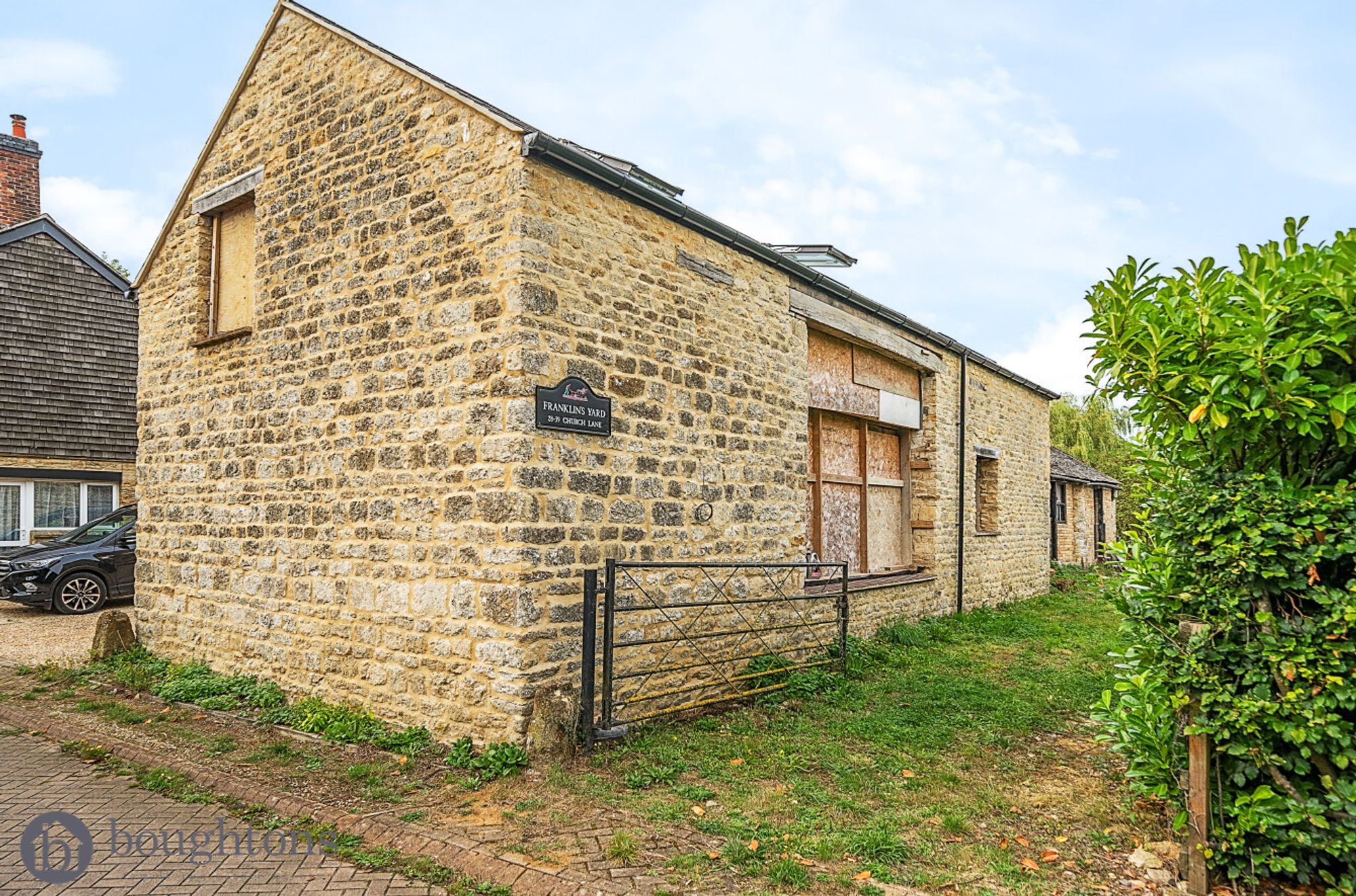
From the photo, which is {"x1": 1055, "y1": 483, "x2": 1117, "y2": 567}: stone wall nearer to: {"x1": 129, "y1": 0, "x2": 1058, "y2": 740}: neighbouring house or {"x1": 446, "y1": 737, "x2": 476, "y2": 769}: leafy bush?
{"x1": 129, "y1": 0, "x2": 1058, "y2": 740}: neighbouring house

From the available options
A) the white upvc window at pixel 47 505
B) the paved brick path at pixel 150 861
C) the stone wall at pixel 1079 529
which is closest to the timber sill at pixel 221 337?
the paved brick path at pixel 150 861

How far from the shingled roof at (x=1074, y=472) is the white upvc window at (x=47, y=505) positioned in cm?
1994

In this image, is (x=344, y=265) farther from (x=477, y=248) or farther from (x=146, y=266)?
(x=146, y=266)

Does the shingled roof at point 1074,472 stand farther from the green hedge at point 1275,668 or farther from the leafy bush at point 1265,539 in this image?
the green hedge at point 1275,668

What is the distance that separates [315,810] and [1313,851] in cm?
492

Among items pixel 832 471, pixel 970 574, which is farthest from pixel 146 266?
pixel 970 574

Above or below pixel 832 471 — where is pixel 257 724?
below

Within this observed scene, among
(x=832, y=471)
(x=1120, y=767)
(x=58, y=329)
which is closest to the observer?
(x=1120, y=767)

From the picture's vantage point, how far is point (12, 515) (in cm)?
1486

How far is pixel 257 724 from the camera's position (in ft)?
21.9

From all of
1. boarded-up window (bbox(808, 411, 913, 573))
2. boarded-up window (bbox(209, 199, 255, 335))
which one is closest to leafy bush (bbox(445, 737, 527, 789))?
boarded-up window (bbox(209, 199, 255, 335))

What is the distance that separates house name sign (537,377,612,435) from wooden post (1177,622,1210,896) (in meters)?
3.76

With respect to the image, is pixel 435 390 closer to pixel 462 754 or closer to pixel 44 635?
pixel 462 754

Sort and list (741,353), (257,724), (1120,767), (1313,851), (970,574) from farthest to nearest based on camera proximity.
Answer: (970,574), (741,353), (257,724), (1120,767), (1313,851)
